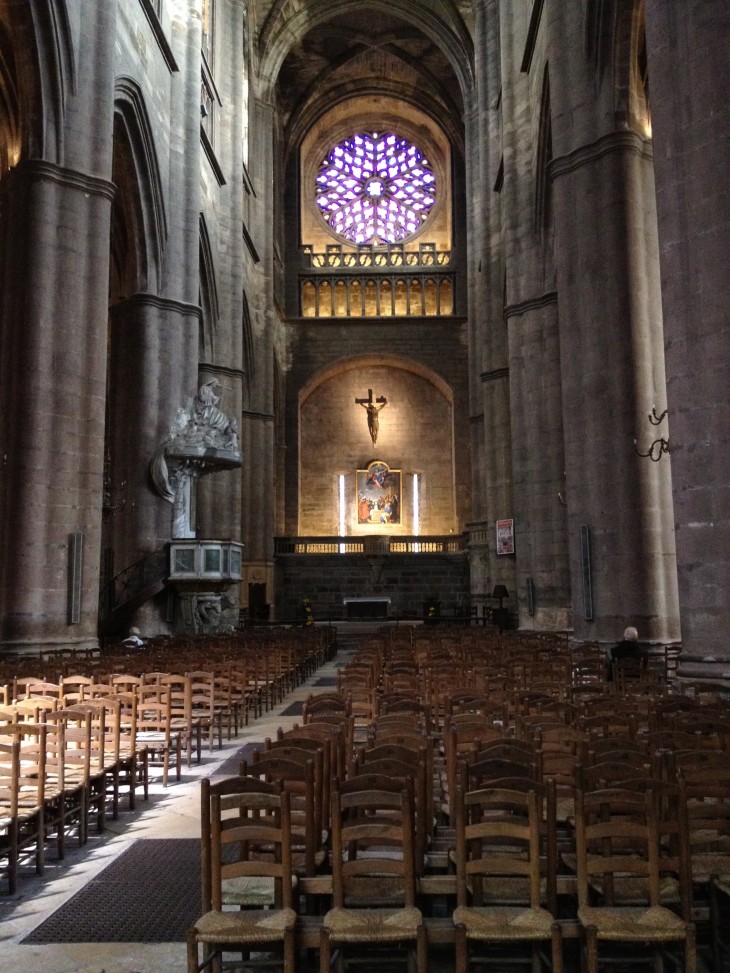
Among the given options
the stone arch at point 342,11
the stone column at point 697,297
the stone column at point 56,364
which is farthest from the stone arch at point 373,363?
the stone column at point 697,297

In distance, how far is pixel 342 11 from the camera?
3700cm

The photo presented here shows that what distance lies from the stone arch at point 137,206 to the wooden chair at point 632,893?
2051cm

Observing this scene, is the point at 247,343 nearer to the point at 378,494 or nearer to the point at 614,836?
the point at 378,494

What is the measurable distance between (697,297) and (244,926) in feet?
30.3

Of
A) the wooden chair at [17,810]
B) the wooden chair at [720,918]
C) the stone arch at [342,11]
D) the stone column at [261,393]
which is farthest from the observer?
the stone arch at [342,11]

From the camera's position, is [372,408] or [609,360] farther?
[372,408]

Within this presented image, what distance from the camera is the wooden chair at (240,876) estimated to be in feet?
11.9

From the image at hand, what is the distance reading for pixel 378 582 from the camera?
119ft

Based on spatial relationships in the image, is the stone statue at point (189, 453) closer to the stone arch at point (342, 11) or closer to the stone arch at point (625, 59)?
the stone arch at point (625, 59)

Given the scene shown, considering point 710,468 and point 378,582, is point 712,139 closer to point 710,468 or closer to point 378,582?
point 710,468

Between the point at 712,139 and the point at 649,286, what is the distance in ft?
16.6

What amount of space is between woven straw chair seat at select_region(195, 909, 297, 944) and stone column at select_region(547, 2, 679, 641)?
12207 millimetres

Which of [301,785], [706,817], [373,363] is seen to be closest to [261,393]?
[373,363]

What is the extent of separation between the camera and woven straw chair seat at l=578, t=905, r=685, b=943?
3.53 metres
